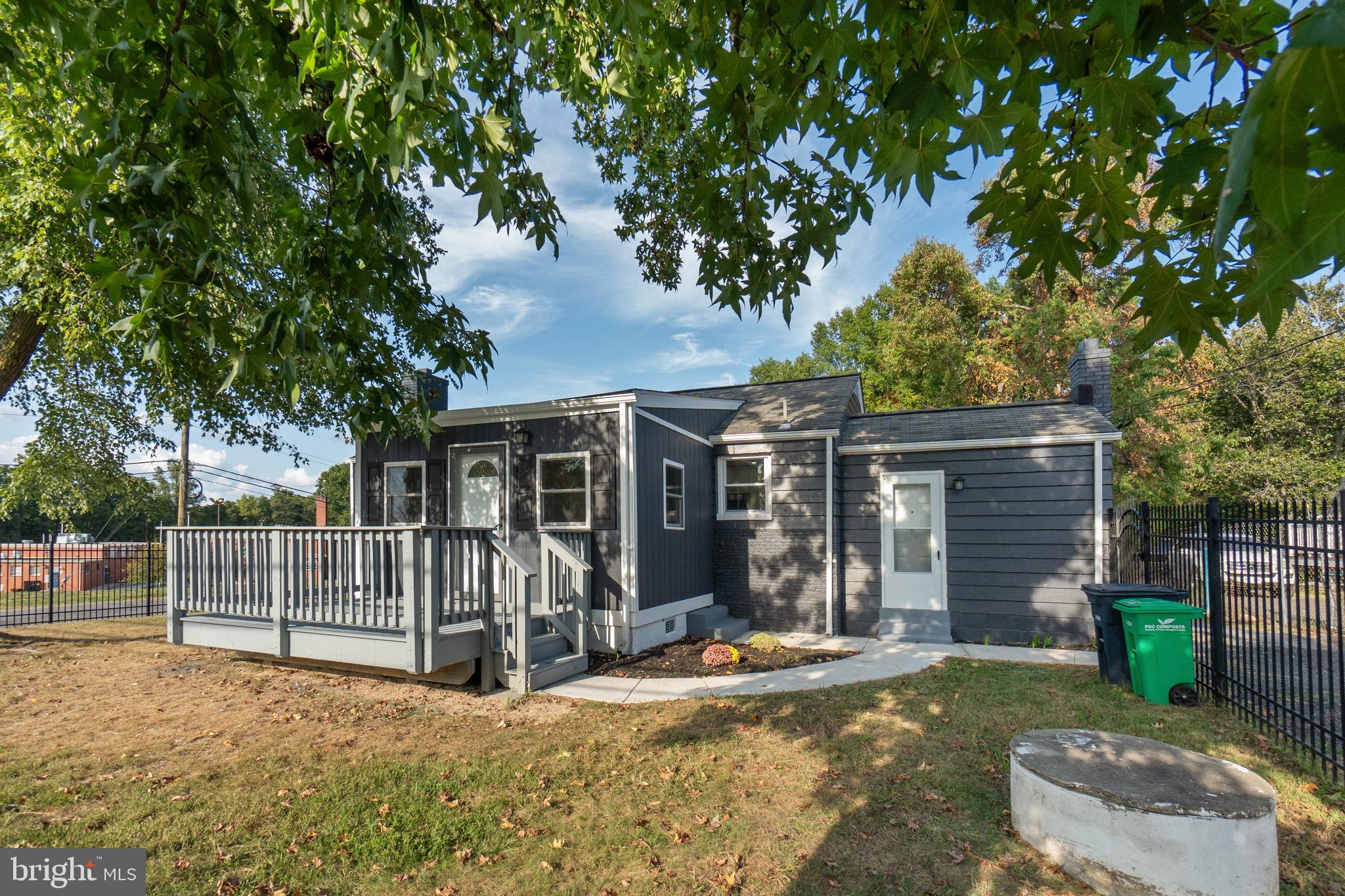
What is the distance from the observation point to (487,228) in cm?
357

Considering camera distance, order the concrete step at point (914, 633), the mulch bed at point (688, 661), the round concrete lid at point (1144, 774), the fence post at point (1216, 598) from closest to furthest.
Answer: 1. the round concrete lid at point (1144, 774)
2. the fence post at point (1216, 598)
3. the mulch bed at point (688, 661)
4. the concrete step at point (914, 633)

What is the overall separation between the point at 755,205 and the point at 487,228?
5.02ft

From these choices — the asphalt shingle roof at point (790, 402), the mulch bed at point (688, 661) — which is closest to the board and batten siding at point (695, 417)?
the asphalt shingle roof at point (790, 402)

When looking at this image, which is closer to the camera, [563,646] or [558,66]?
[558,66]

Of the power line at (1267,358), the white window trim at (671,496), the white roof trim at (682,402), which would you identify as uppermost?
the power line at (1267,358)

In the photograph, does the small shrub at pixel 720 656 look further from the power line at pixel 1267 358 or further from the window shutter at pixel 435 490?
the power line at pixel 1267 358

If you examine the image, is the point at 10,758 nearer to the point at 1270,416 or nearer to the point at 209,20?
the point at 209,20

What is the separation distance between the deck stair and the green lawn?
2.92m

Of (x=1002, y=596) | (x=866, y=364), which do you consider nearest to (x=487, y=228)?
(x=1002, y=596)

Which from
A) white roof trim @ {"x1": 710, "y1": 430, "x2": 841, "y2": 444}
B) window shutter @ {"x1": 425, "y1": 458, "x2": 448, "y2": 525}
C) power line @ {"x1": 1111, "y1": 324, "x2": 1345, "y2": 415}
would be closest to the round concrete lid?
white roof trim @ {"x1": 710, "y1": 430, "x2": 841, "y2": 444}

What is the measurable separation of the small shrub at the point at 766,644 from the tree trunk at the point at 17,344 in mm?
10301

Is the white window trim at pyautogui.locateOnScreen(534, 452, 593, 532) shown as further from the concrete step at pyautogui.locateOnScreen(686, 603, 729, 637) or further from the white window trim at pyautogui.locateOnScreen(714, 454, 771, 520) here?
the white window trim at pyautogui.locateOnScreen(714, 454, 771, 520)

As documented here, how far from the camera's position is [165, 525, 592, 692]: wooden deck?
604 centimetres

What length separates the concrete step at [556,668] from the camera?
6.40 meters
